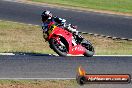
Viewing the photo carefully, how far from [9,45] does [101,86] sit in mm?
9349

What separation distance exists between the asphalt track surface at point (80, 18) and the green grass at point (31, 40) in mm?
1481

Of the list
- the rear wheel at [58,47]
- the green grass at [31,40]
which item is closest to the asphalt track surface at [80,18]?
the green grass at [31,40]

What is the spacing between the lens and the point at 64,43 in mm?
17359

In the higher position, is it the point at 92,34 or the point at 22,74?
the point at 22,74

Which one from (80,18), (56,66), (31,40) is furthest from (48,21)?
(80,18)

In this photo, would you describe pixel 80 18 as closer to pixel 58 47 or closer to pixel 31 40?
pixel 31 40

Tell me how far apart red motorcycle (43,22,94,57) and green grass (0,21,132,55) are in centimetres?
426

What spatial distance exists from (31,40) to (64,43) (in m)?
7.24

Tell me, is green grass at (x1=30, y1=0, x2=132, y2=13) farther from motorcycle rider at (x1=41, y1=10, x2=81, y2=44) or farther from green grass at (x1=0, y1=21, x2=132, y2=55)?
motorcycle rider at (x1=41, y1=10, x2=81, y2=44)

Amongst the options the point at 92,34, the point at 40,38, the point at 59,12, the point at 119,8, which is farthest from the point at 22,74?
the point at 119,8

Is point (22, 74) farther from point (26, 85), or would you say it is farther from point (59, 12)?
point (59, 12)

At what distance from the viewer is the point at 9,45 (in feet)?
72.6

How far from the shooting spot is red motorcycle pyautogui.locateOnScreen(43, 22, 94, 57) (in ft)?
55.7

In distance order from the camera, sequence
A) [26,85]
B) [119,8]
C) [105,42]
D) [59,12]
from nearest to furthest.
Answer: [26,85] < [105,42] < [59,12] < [119,8]
